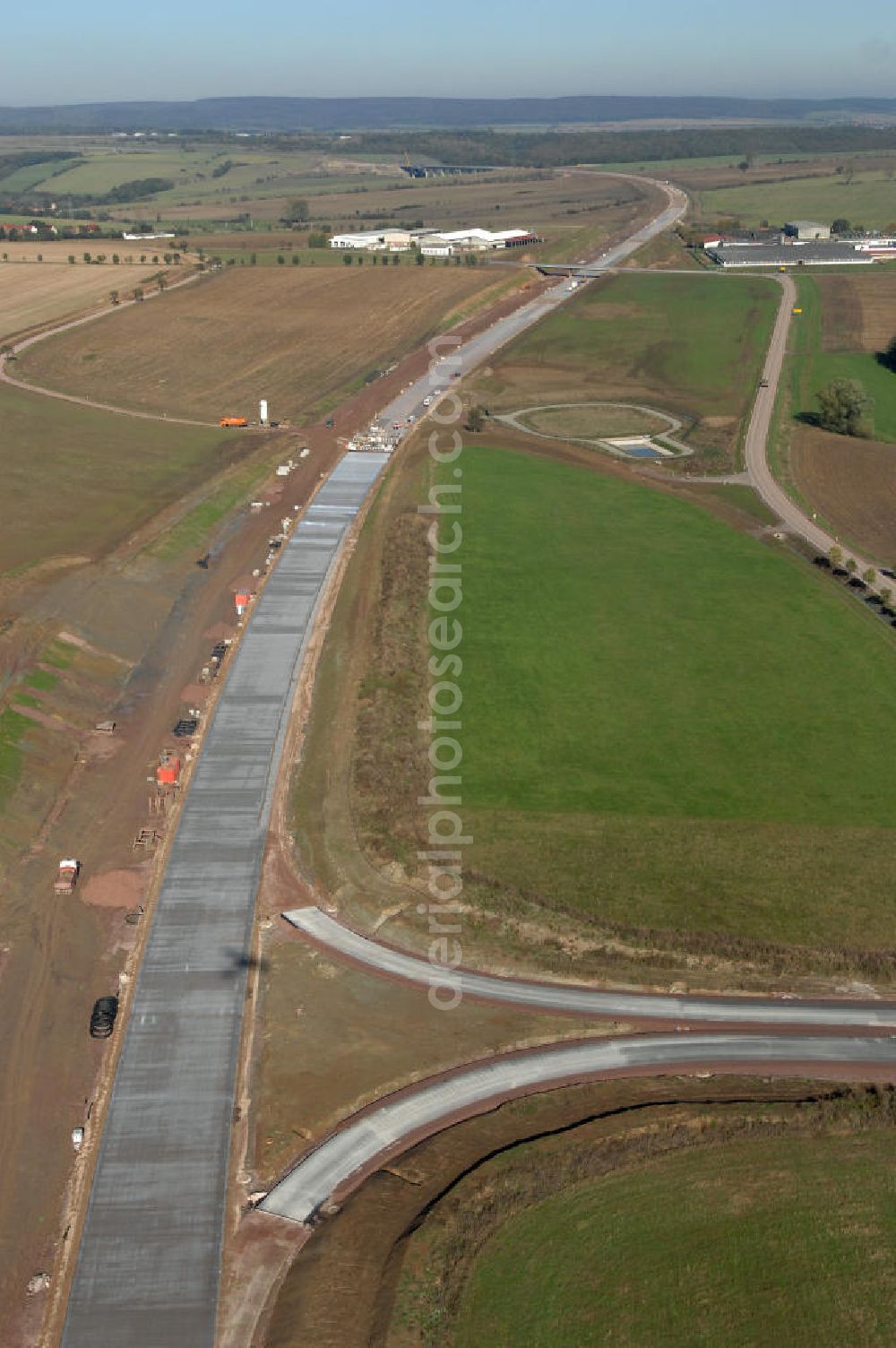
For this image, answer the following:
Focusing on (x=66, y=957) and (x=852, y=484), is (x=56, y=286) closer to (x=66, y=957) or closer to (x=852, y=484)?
(x=852, y=484)

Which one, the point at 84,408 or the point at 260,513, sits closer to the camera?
the point at 260,513

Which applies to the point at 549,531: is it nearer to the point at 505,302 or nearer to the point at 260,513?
the point at 260,513

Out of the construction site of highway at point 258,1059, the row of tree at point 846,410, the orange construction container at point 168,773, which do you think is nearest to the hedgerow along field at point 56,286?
the row of tree at point 846,410

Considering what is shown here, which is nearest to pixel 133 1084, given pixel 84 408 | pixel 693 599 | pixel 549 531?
pixel 693 599

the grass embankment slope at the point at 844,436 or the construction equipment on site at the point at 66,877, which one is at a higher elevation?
the grass embankment slope at the point at 844,436

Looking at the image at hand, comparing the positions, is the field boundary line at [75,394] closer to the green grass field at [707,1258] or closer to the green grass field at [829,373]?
the green grass field at [829,373]
